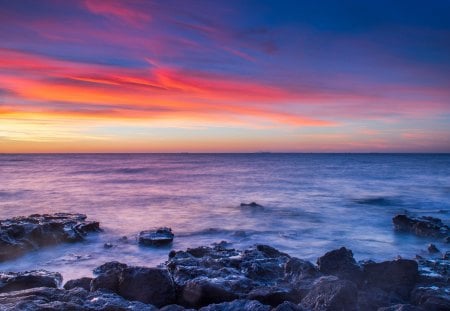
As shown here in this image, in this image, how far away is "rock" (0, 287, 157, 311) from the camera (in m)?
6.80

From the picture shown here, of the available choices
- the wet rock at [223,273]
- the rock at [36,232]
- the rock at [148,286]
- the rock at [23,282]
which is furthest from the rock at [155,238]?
the rock at [148,286]

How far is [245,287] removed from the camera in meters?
9.13

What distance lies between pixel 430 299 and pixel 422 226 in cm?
1362

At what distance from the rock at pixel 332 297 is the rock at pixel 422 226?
14025 mm

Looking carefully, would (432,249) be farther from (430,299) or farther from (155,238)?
(155,238)

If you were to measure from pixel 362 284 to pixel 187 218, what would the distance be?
17699 mm

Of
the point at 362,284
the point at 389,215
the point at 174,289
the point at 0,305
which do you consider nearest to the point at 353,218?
the point at 389,215

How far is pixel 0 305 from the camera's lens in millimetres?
6820

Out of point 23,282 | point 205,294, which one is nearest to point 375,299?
point 205,294

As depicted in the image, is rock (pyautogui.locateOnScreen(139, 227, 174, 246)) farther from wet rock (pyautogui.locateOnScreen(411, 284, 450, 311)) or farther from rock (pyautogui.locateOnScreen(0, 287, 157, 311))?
wet rock (pyautogui.locateOnScreen(411, 284, 450, 311))

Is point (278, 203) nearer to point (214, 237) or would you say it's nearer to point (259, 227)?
point (259, 227)

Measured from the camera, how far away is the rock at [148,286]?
8680mm

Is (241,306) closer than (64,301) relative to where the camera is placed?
Yes

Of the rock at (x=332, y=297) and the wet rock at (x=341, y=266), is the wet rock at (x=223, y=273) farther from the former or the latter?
the wet rock at (x=341, y=266)
